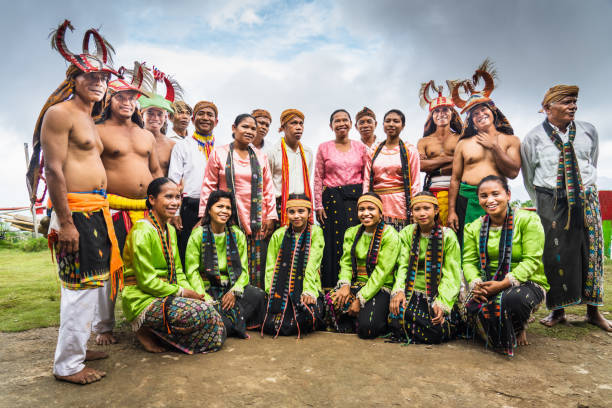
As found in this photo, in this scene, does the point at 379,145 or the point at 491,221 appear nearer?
the point at 491,221

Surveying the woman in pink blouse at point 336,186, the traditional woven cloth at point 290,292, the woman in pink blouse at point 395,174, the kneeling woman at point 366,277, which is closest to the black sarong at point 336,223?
the woman in pink blouse at point 336,186

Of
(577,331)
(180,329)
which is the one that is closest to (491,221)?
(577,331)

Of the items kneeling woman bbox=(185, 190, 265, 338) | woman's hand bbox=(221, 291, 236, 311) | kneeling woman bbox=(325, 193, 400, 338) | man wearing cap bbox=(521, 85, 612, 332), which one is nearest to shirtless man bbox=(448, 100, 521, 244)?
man wearing cap bbox=(521, 85, 612, 332)

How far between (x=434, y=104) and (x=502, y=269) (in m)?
2.86

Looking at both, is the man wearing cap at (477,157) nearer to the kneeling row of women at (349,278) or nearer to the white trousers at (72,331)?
the kneeling row of women at (349,278)

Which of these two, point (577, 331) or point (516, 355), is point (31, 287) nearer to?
point (516, 355)

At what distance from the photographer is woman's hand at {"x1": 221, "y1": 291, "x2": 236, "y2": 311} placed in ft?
11.7

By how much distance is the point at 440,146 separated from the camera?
4.95 metres

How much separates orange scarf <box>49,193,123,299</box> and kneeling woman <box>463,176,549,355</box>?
3004mm

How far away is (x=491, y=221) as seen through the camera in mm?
3479

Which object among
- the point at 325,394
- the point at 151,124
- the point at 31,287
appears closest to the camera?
the point at 325,394

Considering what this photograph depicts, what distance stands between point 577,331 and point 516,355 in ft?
3.65

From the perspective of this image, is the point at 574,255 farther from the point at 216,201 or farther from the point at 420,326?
the point at 216,201

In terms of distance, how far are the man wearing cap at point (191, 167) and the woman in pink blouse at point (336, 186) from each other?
1.48 m
